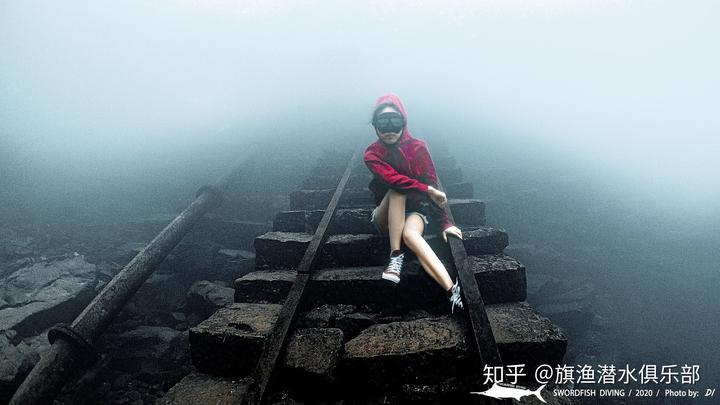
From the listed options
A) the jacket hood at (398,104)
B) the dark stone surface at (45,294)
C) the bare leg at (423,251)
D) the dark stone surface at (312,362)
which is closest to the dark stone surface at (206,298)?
the dark stone surface at (45,294)

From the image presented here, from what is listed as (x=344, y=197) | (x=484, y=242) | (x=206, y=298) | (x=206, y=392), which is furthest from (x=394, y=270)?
(x=206, y=298)

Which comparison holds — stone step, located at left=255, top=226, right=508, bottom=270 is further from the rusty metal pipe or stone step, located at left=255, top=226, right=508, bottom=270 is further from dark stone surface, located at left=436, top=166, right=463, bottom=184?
dark stone surface, located at left=436, top=166, right=463, bottom=184

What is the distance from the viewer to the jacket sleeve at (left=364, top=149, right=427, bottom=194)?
3.01m

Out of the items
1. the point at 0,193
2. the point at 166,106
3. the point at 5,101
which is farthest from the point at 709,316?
the point at 5,101

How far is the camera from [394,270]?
9.12 ft

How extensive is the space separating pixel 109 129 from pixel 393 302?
21.7 feet

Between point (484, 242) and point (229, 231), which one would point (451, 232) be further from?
point (229, 231)

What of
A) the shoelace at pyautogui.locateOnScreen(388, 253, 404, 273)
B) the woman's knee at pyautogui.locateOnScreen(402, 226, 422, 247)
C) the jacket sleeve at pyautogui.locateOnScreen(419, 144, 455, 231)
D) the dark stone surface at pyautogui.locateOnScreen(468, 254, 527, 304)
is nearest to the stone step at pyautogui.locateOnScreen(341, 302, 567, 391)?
the dark stone surface at pyautogui.locateOnScreen(468, 254, 527, 304)

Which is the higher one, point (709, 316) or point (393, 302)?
point (393, 302)

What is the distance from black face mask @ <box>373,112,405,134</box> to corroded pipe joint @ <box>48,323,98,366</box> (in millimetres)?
2860

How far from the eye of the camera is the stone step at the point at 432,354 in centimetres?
215

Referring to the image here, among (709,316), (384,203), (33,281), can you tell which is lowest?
(709,316)

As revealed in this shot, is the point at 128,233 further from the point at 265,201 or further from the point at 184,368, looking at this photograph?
the point at 184,368

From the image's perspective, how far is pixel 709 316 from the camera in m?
4.69
